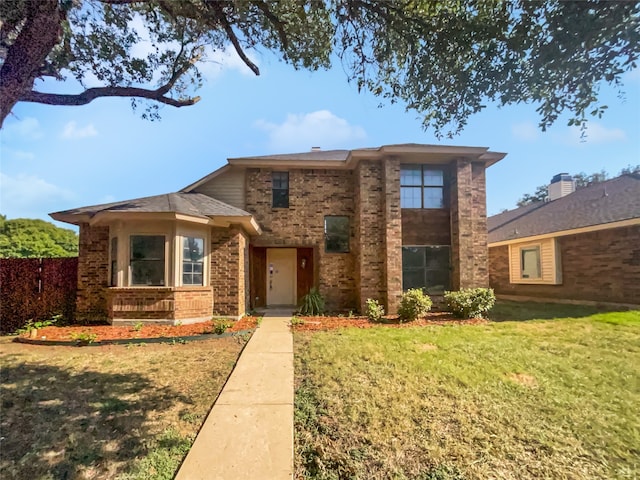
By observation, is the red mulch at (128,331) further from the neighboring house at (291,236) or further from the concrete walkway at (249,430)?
the concrete walkway at (249,430)

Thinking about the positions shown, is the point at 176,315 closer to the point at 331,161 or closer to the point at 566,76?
the point at 331,161

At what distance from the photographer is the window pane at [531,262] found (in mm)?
14117

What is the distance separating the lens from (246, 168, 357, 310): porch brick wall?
12109mm

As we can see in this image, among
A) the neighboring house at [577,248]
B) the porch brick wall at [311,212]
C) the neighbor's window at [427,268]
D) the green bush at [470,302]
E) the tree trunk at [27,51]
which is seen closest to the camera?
the tree trunk at [27,51]

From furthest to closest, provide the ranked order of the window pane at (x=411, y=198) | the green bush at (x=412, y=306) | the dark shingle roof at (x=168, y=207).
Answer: the window pane at (x=411, y=198), the green bush at (x=412, y=306), the dark shingle roof at (x=168, y=207)

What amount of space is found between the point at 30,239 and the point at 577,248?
29.7 m

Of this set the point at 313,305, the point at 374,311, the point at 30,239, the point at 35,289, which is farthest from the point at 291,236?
the point at 30,239

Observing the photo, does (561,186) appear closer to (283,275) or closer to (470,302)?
(470,302)

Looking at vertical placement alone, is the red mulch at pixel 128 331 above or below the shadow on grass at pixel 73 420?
above

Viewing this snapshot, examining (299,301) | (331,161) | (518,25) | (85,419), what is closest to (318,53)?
(518,25)

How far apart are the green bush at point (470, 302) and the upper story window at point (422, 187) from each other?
332cm

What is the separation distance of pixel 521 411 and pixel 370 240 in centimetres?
750

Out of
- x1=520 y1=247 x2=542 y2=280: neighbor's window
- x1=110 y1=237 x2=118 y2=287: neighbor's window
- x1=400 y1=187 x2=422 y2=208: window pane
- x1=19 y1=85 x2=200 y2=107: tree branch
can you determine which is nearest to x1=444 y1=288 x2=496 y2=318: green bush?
x1=400 y1=187 x2=422 y2=208: window pane

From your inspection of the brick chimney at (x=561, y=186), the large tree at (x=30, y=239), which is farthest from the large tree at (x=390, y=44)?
the large tree at (x=30, y=239)
